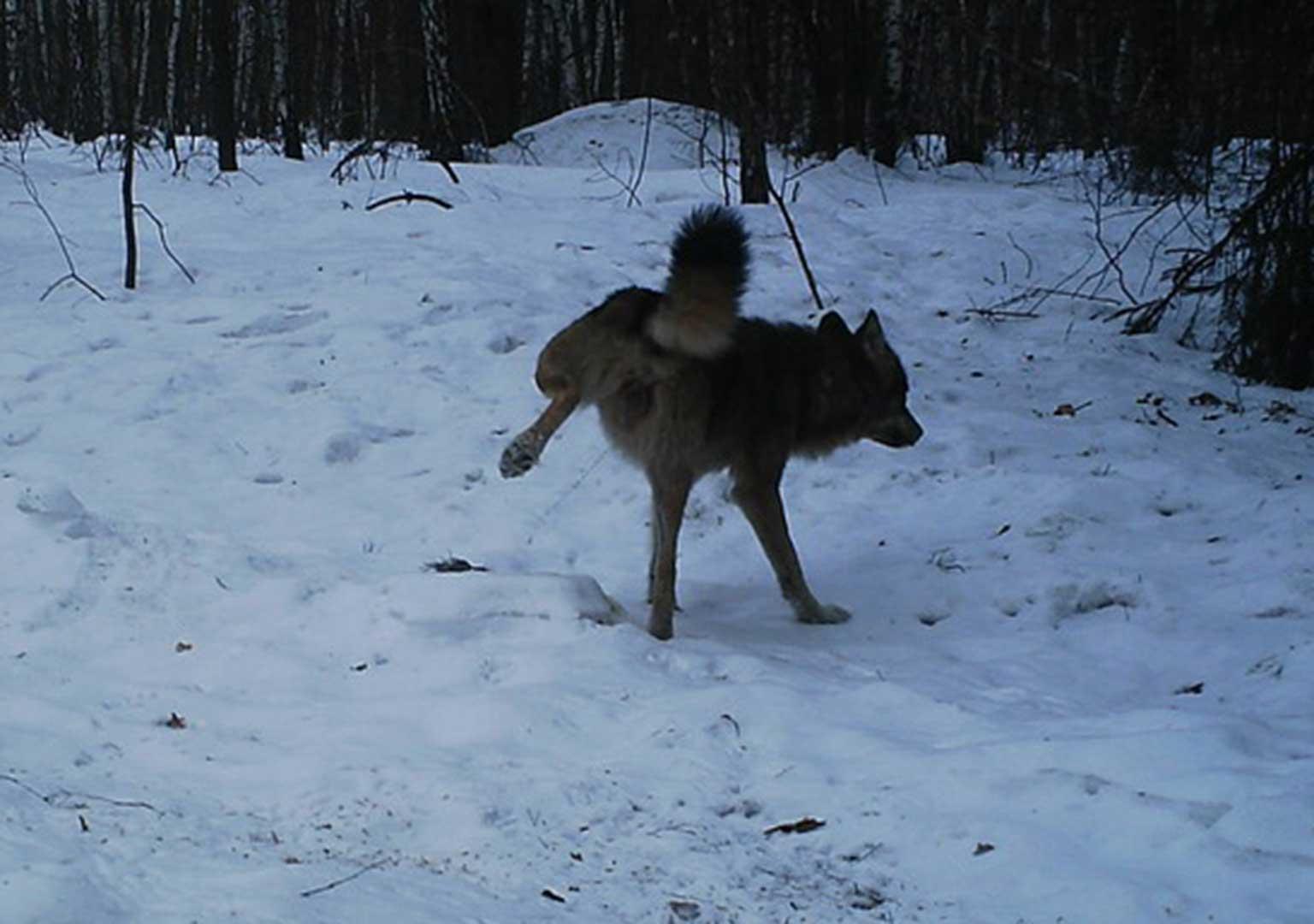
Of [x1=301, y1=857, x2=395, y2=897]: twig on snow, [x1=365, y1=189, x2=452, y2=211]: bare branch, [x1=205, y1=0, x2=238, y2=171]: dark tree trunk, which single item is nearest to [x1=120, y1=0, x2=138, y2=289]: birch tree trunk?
[x1=365, y1=189, x2=452, y2=211]: bare branch

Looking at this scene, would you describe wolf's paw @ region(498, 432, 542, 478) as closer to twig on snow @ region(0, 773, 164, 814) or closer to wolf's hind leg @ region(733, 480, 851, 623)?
wolf's hind leg @ region(733, 480, 851, 623)

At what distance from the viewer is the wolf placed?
5828mm

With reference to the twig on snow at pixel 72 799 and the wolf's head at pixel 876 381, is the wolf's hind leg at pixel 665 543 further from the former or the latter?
the twig on snow at pixel 72 799

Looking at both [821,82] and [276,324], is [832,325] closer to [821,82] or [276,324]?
[276,324]

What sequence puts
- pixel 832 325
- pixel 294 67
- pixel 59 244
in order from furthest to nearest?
1. pixel 294 67
2. pixel 59 244
3. pixel 832 325

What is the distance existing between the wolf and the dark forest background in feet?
11.3

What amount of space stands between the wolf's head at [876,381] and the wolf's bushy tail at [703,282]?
130cm

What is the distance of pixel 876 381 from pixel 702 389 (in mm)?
1379

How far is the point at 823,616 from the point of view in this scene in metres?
6.59

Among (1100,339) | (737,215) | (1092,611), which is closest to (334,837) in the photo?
(737,215)

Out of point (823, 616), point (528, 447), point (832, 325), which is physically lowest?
point (823, 616)

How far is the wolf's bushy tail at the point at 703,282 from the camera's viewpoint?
5.70 metres

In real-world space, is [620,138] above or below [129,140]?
above

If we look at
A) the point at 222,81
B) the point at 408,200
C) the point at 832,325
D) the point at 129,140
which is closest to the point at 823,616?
the point at 832,325
